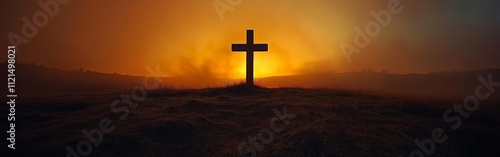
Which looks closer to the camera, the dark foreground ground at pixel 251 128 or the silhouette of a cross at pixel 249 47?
the dark foreground ground at pixel 251 128

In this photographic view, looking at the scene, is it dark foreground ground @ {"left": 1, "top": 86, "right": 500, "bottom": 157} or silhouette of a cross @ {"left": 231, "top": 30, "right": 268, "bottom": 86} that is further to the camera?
silhouette of a cross @ {"left": 231, "top": 30, "right": 268, "bottom": 86}

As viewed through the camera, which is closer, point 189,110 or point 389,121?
point 389,121

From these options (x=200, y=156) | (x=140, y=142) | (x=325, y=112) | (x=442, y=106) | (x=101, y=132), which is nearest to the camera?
(x=200, y=156)

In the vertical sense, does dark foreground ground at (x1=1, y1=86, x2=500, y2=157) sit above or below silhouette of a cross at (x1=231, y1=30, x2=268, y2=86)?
below

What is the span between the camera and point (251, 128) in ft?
31.3

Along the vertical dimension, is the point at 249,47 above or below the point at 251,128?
above

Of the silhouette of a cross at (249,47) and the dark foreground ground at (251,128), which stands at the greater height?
the silhouette of a cross at (249,47)

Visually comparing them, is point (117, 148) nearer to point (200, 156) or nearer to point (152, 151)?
point (152, 151)

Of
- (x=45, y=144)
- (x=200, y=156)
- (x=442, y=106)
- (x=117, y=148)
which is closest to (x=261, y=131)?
(x=200, y=156)

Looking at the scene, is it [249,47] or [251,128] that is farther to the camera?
[249,47]

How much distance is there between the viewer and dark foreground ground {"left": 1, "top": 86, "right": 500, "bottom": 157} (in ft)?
25.5

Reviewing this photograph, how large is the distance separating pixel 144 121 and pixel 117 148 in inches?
72.2

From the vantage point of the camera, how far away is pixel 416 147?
7.89 meters

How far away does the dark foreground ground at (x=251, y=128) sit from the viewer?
7758mm
